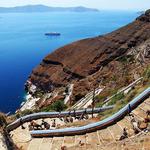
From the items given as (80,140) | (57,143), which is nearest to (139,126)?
(80,140)

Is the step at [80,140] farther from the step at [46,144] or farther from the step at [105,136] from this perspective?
the step at [46,144]

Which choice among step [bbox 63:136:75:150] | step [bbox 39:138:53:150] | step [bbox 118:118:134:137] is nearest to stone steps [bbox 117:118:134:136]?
step [bbox 118:118:134:137]

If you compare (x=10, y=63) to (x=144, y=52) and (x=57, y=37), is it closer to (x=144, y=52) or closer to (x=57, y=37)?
(x=144, y=52)

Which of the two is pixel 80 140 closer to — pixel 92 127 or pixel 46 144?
pixel 92 127

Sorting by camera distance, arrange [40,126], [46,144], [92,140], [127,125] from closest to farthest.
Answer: [92,140]
[127,125]
[46,144]
[40,126]

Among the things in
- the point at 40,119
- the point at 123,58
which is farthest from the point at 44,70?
the point at 40,119

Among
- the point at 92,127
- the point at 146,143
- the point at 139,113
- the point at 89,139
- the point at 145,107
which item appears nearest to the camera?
the point at 146,143

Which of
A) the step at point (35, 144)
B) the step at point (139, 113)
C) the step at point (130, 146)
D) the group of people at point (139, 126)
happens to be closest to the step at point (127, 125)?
the group of people at point (139, 126)
